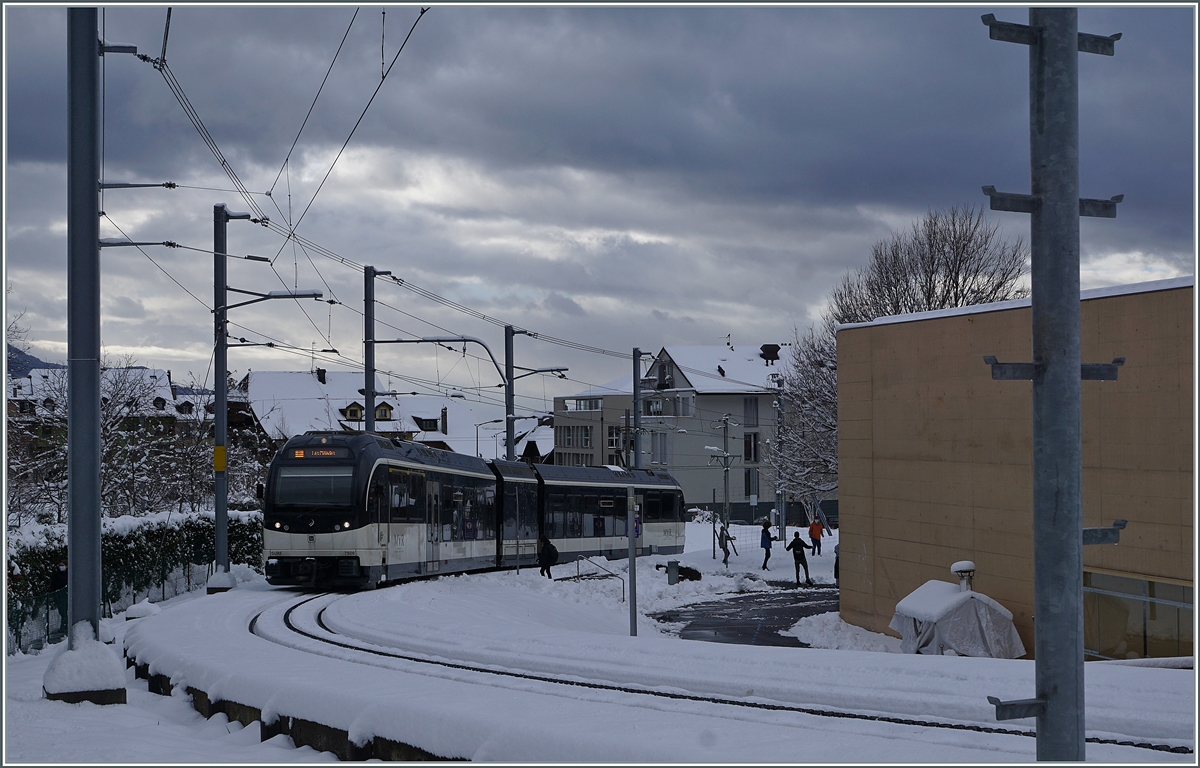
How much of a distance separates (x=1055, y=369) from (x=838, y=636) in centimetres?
2230

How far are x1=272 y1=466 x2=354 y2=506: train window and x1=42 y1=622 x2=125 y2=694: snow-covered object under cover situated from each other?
11564mm

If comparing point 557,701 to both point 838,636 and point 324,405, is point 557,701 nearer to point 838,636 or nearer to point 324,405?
point 838,636

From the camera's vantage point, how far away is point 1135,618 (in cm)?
1850

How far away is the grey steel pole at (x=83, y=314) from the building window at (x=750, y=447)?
73949 millimetres

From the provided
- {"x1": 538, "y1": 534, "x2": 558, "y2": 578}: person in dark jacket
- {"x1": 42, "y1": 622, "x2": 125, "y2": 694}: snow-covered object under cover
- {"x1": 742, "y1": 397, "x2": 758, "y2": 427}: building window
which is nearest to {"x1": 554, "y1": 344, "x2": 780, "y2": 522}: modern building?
{"x1": 742, "y1": 397, "x2": 758, "y2": 427}: building window

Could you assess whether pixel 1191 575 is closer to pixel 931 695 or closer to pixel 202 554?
pixel 931 695

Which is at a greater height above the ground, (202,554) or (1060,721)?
(1060,721)

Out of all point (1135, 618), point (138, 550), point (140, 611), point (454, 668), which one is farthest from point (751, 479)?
point (454, 668)

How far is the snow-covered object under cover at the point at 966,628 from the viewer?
20625mm

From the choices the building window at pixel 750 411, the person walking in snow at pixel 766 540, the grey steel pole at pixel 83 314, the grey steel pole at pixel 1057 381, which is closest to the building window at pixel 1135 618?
the grey steel pole at pixel 1057 381

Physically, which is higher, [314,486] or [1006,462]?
[1006,462]

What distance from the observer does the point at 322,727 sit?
9.20 metres

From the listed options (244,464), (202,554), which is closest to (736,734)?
(202,554)

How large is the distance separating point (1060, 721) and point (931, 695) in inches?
196
